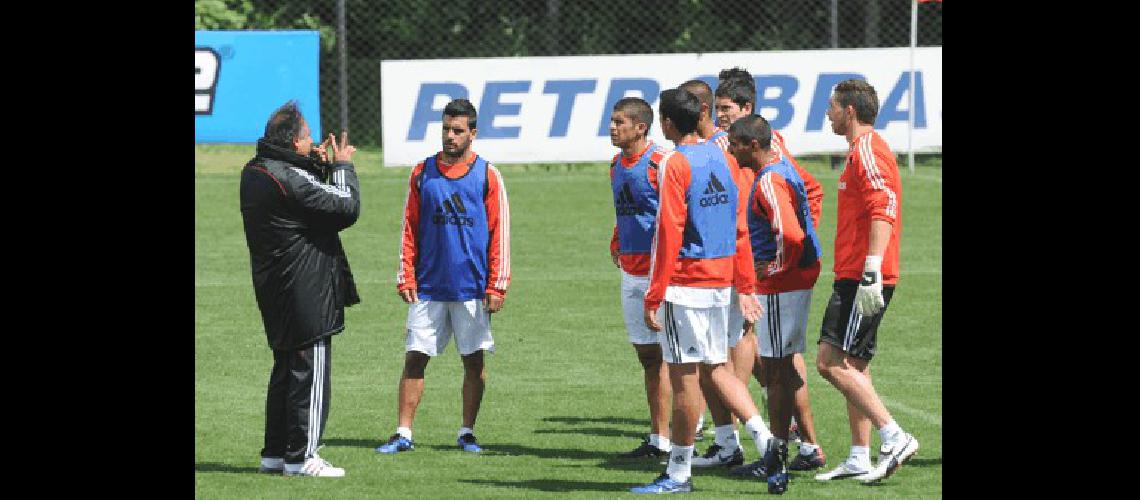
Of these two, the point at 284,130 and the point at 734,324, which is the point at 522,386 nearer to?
the point at 734,324

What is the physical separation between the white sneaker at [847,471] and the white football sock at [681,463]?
800 millimetres

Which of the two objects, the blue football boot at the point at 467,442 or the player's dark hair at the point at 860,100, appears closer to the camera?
the player's dark hair at the point at 860,100

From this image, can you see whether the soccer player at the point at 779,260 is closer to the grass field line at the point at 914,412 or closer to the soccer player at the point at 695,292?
the soccer player at the point at 695,292

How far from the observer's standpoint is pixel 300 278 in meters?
9.06

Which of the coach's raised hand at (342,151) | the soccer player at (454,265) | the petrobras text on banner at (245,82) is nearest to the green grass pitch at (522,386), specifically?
the soccer player at (454,265)

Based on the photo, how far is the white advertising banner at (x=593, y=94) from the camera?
72.8 ft

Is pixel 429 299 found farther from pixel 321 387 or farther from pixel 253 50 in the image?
pixel 253 50

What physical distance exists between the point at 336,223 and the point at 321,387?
2.78 ft

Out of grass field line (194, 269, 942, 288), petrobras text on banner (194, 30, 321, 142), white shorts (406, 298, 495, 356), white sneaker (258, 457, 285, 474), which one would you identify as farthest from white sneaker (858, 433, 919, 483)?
petrobras text on banner (194, 30, 321, 142)

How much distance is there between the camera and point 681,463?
28.3 feet

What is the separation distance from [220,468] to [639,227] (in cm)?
255

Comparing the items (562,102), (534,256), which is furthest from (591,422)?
(562,102)

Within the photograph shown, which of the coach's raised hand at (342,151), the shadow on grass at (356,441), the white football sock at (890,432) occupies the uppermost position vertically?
the coach's raised hand at (342,151)

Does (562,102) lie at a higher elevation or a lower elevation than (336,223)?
higher
